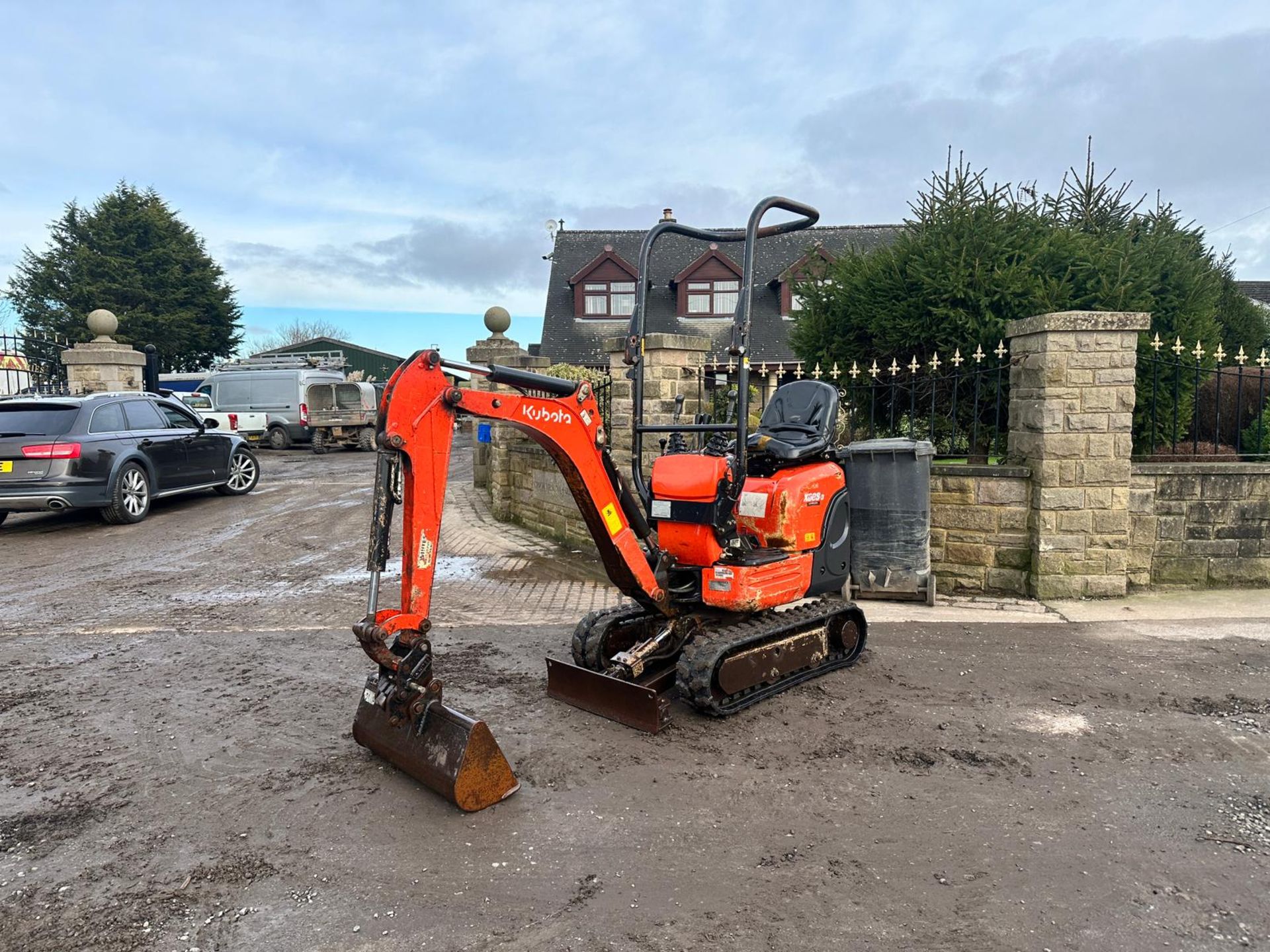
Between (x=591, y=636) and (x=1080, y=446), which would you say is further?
(x=1080, y=446)

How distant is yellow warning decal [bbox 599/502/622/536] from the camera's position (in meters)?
4.63

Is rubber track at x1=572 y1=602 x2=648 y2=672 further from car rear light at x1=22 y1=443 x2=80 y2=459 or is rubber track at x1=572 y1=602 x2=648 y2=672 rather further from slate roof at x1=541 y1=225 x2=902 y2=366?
slate roof at x1=541 y1=225 x2=902 y2=366

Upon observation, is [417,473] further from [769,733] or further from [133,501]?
[133,501]

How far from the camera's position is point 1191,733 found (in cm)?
446

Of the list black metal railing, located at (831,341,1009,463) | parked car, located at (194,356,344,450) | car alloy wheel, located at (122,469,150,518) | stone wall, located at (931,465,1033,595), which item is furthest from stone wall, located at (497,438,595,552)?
parked car, located at (194,356,344,450)

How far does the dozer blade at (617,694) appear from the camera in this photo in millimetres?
4438

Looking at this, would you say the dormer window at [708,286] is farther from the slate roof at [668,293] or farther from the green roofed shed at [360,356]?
the green roofed shed at [360,356]

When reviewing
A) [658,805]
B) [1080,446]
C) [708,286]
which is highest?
[708,286]

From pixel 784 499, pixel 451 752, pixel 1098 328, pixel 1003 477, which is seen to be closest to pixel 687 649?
pixel 784 499

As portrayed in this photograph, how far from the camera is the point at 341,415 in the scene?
919 inches

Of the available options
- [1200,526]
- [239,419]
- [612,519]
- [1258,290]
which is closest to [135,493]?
[612,519]

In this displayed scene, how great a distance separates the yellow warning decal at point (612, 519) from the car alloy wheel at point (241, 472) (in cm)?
1077

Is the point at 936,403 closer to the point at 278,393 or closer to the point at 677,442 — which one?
the point at 677,442

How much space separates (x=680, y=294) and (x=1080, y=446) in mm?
23336
